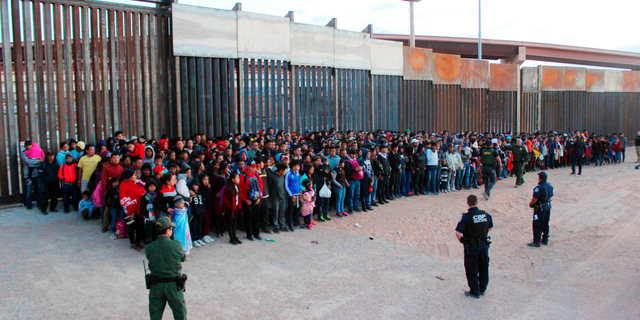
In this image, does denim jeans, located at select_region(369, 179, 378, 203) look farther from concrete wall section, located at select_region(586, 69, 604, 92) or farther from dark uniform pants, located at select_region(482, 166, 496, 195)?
concrete wall section, located at select_region(586, 69, 604, 92)

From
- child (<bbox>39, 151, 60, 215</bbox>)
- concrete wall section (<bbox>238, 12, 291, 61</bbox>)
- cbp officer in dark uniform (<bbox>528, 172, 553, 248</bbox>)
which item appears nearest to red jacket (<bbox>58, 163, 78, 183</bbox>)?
child (<bbox>39, 151, 60, 215</bbox>)

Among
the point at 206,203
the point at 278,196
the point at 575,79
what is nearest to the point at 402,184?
the point at 278,196

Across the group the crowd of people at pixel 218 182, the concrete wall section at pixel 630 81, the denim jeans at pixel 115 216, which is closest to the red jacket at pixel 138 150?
the crowd of people at pixel 218 182

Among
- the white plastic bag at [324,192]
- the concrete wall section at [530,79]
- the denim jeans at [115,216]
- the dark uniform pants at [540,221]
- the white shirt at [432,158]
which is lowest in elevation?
the dark uniform pants at [540,221]

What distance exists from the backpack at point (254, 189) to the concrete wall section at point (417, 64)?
15.3 meters

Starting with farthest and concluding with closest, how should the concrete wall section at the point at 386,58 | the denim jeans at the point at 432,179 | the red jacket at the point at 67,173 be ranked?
the concrete wall section at the point at 386,58, the denim jeans at the point at 432,179, the red jacket at the point at 67,173

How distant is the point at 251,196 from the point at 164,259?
4196 millimetres

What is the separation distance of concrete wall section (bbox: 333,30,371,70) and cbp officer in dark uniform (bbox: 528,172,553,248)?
11.9 m

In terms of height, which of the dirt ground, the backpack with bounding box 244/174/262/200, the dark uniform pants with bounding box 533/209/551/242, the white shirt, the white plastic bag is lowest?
the dirt ground

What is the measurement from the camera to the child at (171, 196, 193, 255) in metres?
7.71

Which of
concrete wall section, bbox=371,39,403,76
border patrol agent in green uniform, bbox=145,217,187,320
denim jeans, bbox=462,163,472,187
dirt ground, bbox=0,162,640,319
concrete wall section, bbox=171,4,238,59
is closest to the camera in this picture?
border patrol agent in green uniform, bbox=145,217,187,320

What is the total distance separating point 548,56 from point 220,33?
35.3 m

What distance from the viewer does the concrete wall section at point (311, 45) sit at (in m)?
17.8

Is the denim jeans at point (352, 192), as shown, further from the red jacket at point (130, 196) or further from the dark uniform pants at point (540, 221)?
the red jacket at point (130, 196)
